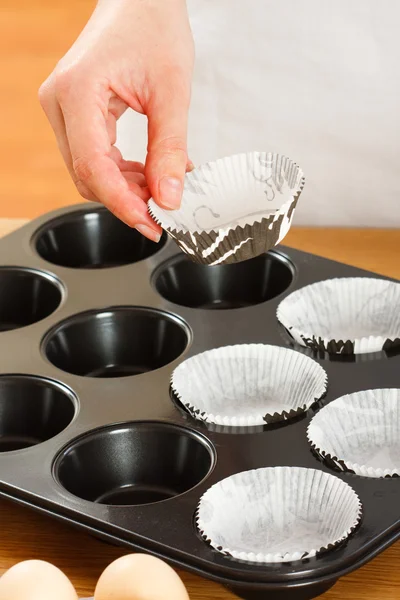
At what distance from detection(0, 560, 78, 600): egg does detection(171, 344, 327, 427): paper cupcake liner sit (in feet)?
1.37

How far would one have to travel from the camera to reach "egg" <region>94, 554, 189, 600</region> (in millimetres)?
809

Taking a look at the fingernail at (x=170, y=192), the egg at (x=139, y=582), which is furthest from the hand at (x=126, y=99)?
the egg at (x=139, y=582)

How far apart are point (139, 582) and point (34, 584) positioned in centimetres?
8

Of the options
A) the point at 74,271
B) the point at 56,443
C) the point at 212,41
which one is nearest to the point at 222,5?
the point at 212,41

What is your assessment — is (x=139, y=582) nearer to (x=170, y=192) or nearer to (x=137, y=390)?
(x=137, y=390)

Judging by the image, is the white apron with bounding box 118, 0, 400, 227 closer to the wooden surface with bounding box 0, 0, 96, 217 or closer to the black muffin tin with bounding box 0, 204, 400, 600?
the black muffin tin with bounding box 0, 204, 400, 600

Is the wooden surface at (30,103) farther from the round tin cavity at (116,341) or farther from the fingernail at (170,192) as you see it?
the fingernail at (170,192)

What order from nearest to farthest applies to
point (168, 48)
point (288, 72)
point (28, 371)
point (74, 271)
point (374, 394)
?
point (374, 394), point (28, 371), point (168, 48), point (74, 271), point (288, 72)

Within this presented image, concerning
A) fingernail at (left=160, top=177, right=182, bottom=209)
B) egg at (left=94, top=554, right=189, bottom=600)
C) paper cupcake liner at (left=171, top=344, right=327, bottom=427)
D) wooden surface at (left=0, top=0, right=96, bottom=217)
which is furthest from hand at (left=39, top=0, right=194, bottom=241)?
wooden surface at (left=0, top=0, right=96, bottom=217)

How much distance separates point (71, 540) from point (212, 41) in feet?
3.28

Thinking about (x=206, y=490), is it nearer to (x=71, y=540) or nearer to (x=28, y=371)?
(x=71, y=540)

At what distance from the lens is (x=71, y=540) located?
1054 millimetres

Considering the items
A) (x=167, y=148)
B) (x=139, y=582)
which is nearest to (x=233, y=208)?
(x=167, y=148)

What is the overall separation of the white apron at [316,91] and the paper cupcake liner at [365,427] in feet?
2.15
